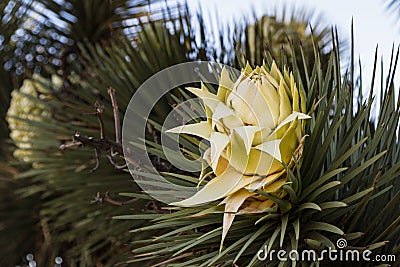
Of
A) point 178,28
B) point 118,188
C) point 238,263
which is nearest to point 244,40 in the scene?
point 178,28

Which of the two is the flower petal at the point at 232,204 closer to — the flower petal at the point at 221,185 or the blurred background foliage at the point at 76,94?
the flower petal at the point at 221,185

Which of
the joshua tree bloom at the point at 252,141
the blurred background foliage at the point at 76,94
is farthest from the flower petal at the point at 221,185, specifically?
the blurred background foliage at the point at 76,94

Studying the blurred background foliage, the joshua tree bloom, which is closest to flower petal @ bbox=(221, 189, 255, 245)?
the joshua tree bloom

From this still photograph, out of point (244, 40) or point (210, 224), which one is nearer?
point (210, 224)

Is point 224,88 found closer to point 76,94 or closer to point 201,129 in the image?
point 201,129

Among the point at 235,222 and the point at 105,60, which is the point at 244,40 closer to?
the point at 105,60
